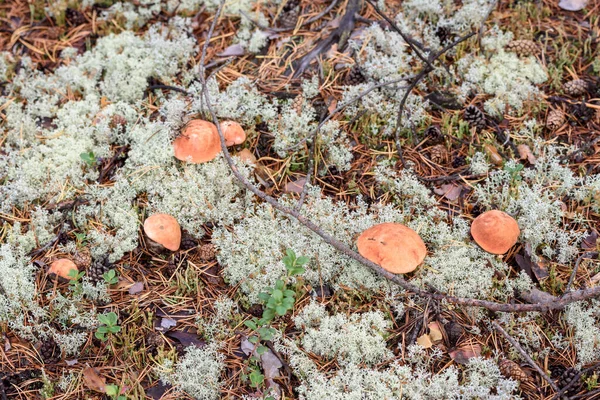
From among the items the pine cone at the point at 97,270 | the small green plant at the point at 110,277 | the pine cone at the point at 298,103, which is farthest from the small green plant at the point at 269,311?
the pine cone at the point at 298,103

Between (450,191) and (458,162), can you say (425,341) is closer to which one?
(450,191)

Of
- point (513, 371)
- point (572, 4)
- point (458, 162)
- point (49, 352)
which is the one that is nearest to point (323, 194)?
point (458, 162)

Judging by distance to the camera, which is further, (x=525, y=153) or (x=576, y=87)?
(x=576, y=87)

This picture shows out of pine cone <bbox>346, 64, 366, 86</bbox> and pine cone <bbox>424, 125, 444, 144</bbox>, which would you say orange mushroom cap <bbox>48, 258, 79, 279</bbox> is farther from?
pine cone <bbox>424, 125, 444, 144</bbox>

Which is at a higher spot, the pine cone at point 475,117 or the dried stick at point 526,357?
the pine cone at point 475,117

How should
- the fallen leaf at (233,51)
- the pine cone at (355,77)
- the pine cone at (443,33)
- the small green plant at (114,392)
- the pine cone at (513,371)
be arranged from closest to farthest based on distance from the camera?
the small green plant at (114,392), the pine cone at (513,371), the pine cone at (355,77), the pine cone at (443,33), the fallen leaf at (233,51)

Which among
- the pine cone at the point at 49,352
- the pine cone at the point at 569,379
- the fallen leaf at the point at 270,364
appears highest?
the pine cone at the point at 569,379

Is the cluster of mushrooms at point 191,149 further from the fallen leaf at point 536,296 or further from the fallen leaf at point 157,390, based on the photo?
the fallen leaf at point 536,296
